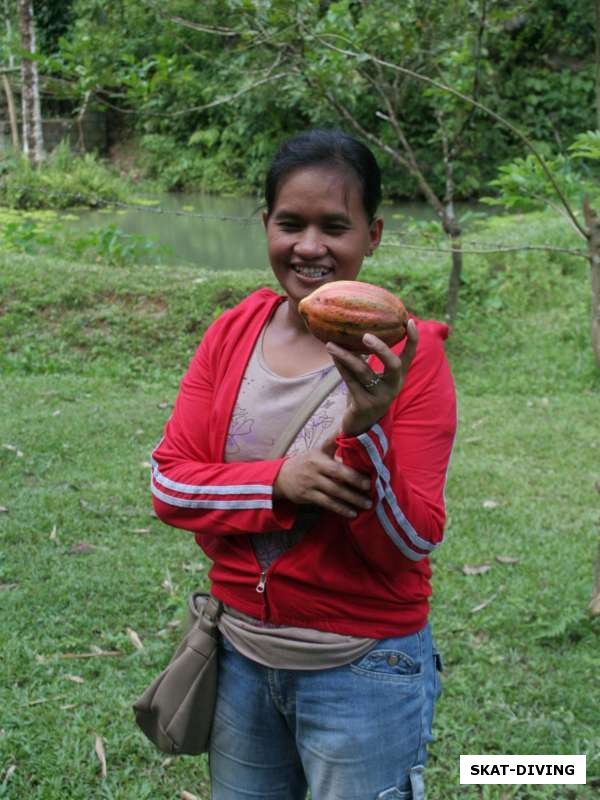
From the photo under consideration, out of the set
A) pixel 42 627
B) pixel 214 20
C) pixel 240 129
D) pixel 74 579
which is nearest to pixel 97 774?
pixel 42 627

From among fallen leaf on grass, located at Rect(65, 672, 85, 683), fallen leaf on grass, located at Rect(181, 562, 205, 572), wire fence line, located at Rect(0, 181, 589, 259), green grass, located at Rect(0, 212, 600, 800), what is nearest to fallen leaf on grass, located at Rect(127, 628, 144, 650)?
green grass, located at Rect(0, 212, 600, 800)

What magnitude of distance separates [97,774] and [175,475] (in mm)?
1418

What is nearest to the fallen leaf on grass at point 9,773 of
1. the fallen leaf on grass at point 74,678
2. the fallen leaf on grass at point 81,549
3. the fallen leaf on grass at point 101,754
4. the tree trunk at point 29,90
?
the fallen leaf on grass at point 101,754

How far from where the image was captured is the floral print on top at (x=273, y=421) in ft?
5.20

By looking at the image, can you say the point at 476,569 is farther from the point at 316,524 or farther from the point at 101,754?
the point at 316,524

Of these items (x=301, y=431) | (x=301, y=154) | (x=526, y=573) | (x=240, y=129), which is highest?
(x=301, y=154)

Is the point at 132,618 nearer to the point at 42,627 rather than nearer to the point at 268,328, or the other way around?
the point at 42,627

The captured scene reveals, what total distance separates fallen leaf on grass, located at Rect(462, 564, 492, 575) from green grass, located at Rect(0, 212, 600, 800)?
38mm

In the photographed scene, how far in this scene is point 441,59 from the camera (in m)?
6.87

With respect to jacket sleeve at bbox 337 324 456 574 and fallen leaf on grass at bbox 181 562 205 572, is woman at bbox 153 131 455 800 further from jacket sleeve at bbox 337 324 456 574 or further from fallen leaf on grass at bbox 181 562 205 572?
fallen leaf on grass at bbox 181 562 205 572

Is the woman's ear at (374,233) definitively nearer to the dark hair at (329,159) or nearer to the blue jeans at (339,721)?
the dark hair at (329,159)

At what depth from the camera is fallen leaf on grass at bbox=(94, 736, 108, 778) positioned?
2669mm

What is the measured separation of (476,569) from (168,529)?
4.58ft

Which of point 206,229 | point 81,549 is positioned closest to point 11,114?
point 206,229
